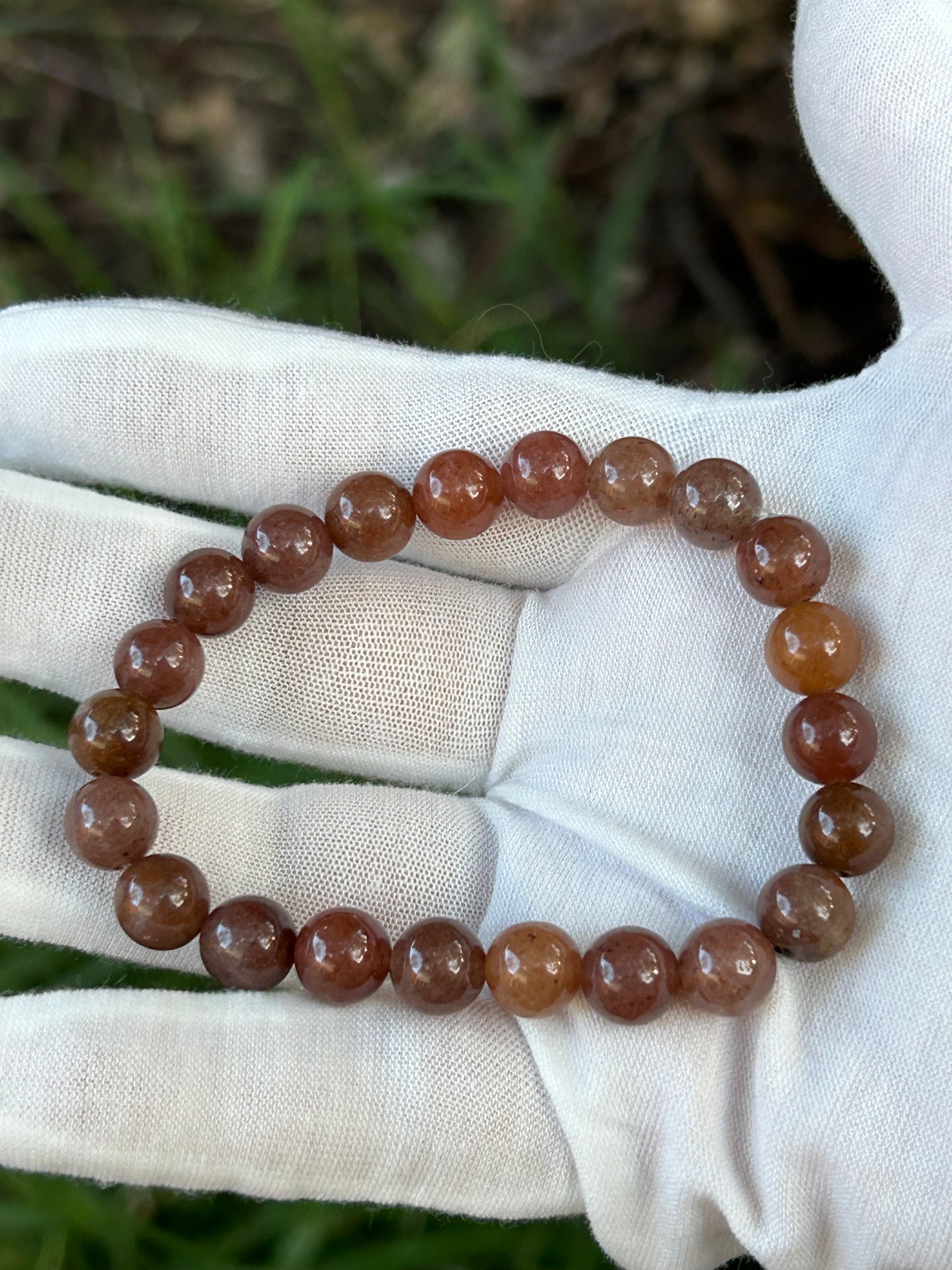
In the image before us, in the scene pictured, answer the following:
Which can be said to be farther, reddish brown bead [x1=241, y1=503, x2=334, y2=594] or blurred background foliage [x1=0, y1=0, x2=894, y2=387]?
blurred background foliage [x1=0, y1=0, x2=894, y2=387]

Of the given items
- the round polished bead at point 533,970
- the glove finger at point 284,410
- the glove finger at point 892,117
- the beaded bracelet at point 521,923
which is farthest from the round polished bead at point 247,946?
the glove finger at point 892,117

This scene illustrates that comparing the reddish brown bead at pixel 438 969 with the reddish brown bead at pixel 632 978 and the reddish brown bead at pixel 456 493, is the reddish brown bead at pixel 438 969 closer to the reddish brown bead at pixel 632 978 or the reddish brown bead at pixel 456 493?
the reddish brown bead at pixel 632 978

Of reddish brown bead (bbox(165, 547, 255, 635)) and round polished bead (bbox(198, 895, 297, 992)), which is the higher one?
reddish brown bead (bbox(165, 547, 255, 635))

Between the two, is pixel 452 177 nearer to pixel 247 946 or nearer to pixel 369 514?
pixel 369 514

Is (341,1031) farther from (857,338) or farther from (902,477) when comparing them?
(857,338)

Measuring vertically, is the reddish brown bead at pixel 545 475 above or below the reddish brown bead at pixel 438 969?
above

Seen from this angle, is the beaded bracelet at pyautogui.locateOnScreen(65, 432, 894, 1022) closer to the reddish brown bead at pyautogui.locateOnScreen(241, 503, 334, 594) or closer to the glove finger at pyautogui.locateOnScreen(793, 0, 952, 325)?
the reddish brown bead at pyautogui.locateOnScreen(241, 503, 334, 594)

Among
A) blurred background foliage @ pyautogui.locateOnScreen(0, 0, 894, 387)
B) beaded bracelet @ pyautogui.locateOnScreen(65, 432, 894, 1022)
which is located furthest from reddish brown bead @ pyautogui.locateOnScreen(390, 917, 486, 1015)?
blurred background foliage @ pyautogui.locateOnScreen(0, 0, 894, 387)
